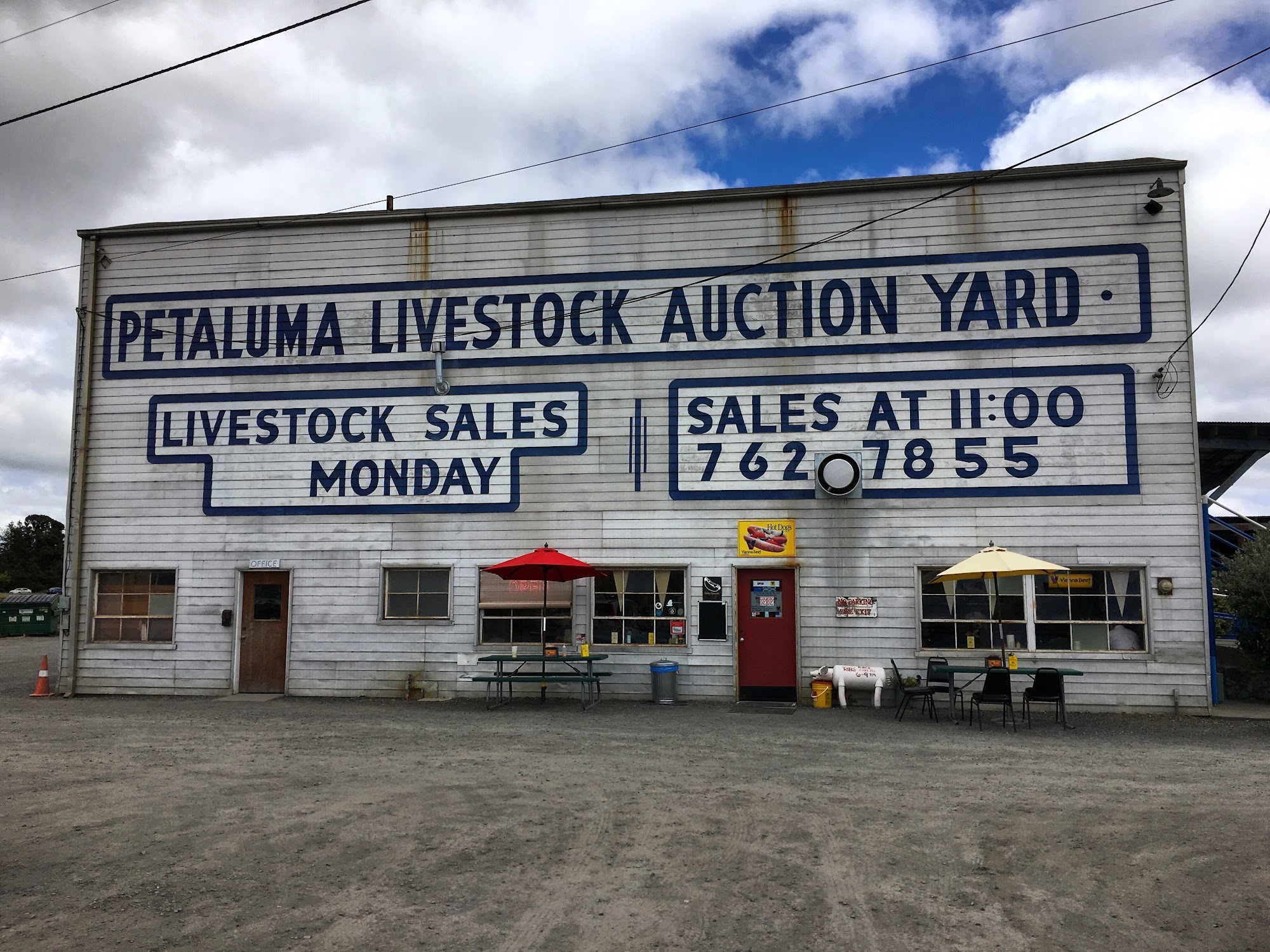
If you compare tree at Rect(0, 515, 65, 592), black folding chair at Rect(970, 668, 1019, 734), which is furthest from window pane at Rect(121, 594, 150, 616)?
tree at Rect(0, 515, 65, 592)

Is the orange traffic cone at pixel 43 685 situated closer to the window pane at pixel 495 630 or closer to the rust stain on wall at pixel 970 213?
the window pane at pixel 495 630

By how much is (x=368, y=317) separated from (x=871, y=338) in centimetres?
819

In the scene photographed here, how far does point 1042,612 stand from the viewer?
13.4 metres

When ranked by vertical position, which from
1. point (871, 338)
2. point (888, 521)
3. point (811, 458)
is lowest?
point (888, 521)

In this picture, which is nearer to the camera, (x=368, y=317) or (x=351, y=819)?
(x=351, y=819)

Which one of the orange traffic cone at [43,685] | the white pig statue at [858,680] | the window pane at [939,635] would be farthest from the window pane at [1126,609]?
the orange traffic cone at [43,685]

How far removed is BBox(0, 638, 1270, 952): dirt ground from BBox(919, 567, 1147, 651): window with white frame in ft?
7.58

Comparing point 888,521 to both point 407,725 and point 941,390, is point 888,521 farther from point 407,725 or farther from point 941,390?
point 407,725

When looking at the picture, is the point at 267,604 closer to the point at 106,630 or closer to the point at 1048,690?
the point at 106,630

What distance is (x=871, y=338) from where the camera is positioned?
14.1m

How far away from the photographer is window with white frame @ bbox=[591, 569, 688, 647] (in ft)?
46.3

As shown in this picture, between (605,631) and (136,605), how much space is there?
7989 mm

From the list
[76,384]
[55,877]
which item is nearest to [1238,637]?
[55,877]

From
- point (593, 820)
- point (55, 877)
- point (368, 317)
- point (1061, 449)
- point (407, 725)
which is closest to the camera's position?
point (55, 877)
